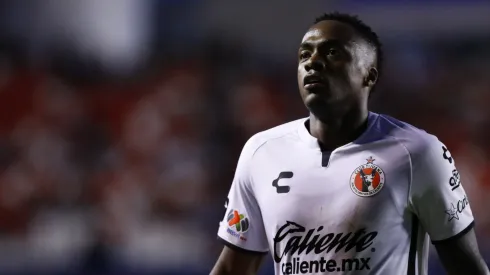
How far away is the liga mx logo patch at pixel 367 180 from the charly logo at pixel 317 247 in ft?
0.40

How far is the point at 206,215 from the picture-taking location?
7.32 metres

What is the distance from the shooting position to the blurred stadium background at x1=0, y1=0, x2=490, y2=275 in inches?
286

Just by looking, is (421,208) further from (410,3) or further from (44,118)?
(410,3)

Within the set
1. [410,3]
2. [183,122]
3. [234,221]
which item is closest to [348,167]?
[234,221]

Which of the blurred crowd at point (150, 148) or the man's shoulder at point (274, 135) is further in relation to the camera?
the blurred crowd at point (150, 148)

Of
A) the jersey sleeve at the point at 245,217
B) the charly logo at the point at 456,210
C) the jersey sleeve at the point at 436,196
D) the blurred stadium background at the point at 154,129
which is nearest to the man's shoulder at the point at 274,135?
the jersey sleeve at the point at 245,217

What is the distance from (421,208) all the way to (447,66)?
5.53 metres

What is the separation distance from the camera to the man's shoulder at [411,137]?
3031 mm

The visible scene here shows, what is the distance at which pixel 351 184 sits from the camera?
121 inches

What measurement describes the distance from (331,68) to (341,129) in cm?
22

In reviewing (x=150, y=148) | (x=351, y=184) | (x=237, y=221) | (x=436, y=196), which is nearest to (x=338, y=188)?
(x=351, y=184)

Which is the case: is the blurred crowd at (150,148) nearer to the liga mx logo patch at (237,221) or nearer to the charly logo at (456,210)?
the liga mx logo patch at (237,221)

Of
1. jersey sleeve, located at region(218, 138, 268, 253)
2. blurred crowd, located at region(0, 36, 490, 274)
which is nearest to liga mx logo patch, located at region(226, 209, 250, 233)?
jersey sleeve, located at region(218, 138, 268, 253)

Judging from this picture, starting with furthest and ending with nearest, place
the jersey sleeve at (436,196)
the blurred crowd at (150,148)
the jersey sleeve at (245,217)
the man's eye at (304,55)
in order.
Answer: the blurred crowd at (150,148) → the jersey sleeve at (245,217) → the man's eye at (304,55) → the jersey sleeve at (436,196)
